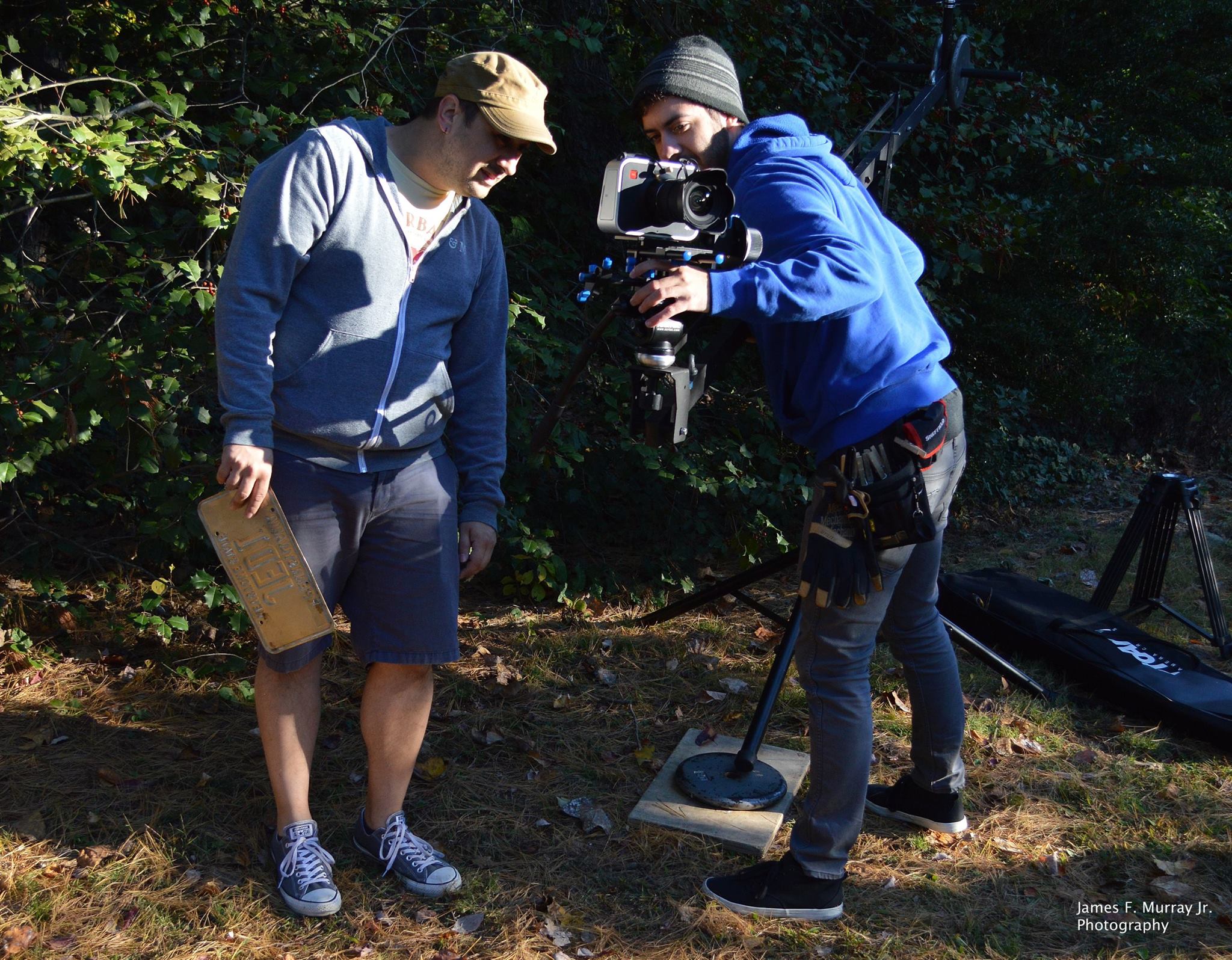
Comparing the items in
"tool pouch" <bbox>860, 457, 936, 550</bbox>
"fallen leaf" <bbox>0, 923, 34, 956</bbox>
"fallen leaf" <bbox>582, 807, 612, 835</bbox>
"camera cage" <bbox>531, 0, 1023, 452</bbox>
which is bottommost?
"fallen leaf" <bbox>582, 807, 612, 835</bbox>

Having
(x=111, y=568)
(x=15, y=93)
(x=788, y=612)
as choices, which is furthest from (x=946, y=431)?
(x=111, y=568)

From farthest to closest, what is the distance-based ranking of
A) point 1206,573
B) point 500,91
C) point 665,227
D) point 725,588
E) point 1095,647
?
point 1206,573, point 1095,647, point 725,588, point 500,91, point 665,227

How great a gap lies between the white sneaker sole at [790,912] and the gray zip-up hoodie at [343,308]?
1.50 metres

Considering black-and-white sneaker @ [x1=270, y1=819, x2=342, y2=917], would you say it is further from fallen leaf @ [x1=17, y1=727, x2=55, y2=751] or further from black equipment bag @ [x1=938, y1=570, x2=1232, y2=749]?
black equipment bag @ [x1=938, y1=570, x2=1232, y2=749]

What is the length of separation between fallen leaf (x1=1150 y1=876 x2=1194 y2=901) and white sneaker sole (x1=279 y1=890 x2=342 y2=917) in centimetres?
229

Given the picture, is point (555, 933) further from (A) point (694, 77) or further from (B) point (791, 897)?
(A) point (694, 77)

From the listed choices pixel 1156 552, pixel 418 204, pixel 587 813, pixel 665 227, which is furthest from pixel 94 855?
pixel 1156 552

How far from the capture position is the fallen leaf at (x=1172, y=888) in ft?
9.80

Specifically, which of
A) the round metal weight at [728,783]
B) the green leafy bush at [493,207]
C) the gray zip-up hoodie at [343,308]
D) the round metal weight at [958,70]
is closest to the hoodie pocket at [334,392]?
the gray zip-up hoodie at [343,308]

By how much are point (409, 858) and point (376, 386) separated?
131 cm

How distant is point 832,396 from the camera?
8.64 feet

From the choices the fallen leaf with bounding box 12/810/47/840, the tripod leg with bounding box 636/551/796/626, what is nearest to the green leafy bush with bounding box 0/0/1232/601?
the tripod leg with bounding box 636/551/796/626

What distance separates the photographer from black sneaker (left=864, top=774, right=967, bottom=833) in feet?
10.7

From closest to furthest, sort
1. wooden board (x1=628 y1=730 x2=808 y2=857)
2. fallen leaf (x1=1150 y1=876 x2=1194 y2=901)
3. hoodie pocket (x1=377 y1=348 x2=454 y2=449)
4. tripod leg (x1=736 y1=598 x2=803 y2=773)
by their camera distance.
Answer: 1. hoodie pocket (x1=377 y1=348 x2=454 y2=449)
2. fallen leaf (x1=1150 y1=876 x2=1194 y2=901)
3. wooden board (x1=628 y1=730 x2=808 y2=857)
4. tripod leg (x1=736 y1=598 x2=803 y2=773)
